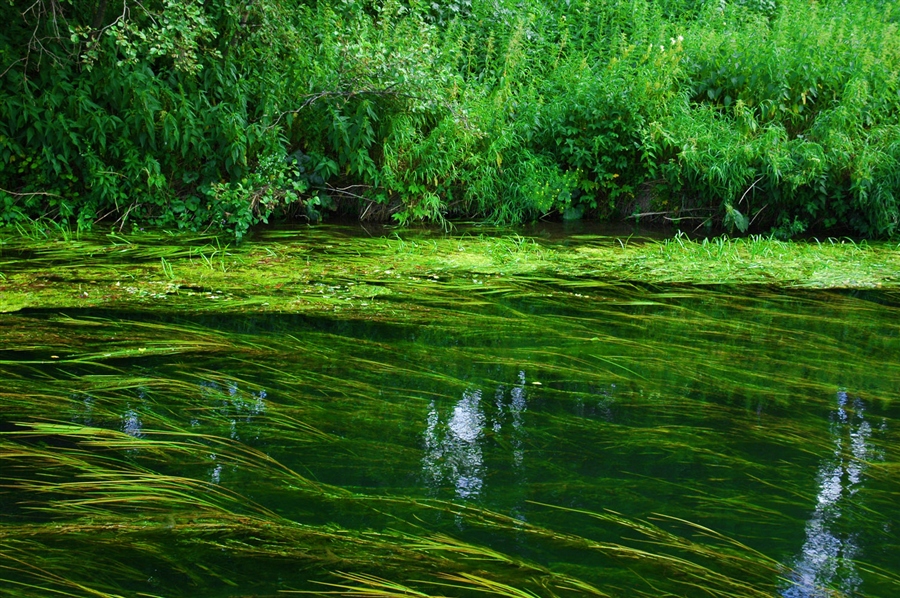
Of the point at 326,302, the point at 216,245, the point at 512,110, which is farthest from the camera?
the point at 512,110

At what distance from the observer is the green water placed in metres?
1.85

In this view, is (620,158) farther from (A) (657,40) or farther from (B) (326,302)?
(B) (326,302)

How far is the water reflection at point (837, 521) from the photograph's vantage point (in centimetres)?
186

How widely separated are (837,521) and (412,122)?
5.25 m

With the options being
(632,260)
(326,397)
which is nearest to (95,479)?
(326,397)

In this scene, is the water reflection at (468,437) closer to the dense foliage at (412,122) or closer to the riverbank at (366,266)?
the riverbank at (366,266)

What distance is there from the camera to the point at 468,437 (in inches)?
103

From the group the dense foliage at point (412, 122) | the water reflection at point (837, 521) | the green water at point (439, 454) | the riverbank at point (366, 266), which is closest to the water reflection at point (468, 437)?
the green water at point (439, 454)

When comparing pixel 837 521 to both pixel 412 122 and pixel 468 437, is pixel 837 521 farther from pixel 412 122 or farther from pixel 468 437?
pixel 412 122

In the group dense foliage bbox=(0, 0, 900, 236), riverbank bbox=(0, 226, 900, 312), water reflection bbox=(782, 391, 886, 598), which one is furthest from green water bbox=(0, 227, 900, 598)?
dense foliage bbox=(0, 0, 900, 236)

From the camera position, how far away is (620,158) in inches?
278

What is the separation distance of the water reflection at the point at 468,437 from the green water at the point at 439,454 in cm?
1

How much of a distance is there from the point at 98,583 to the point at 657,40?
7923 mm

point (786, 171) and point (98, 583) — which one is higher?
point (786, 171)
